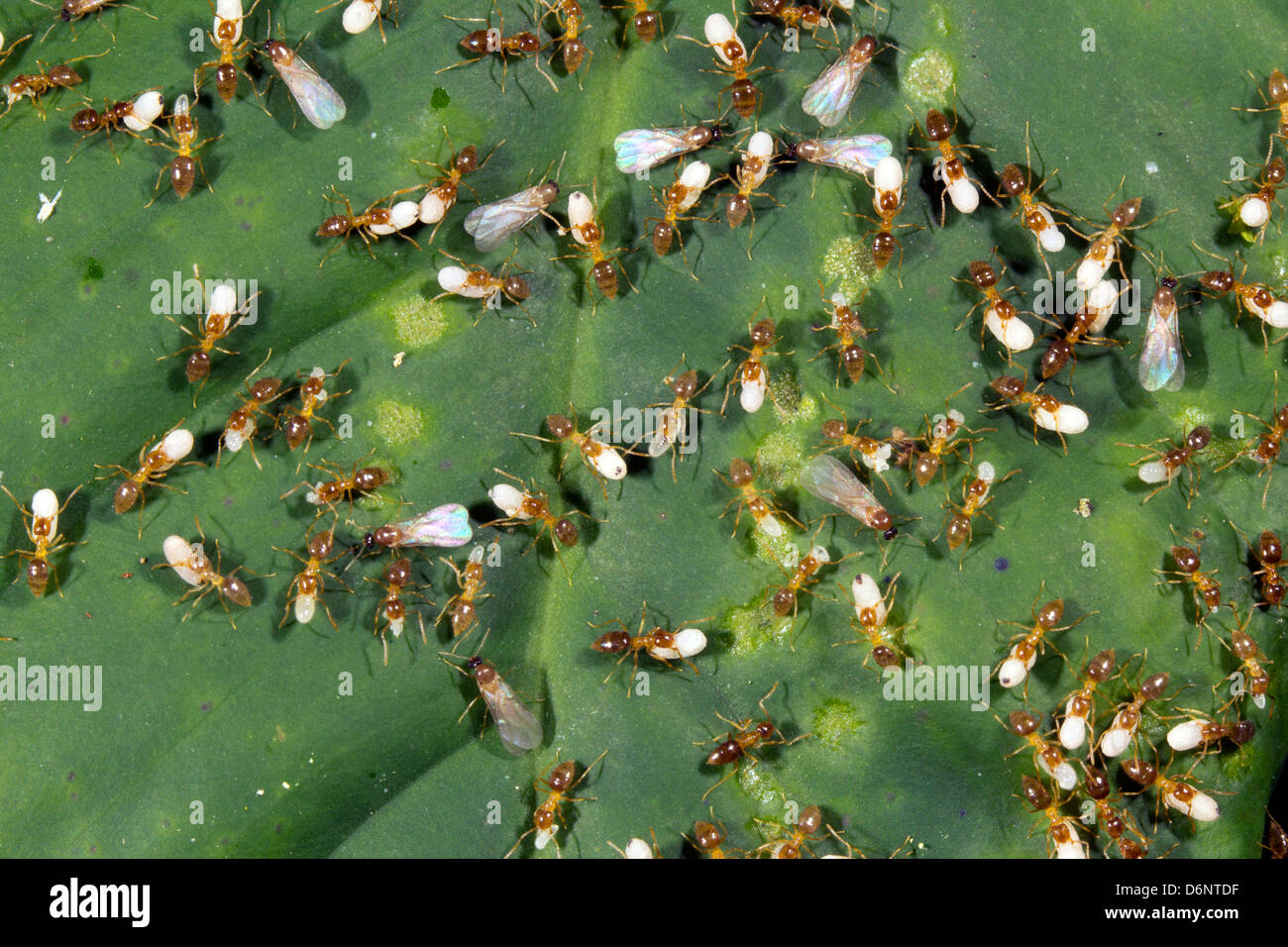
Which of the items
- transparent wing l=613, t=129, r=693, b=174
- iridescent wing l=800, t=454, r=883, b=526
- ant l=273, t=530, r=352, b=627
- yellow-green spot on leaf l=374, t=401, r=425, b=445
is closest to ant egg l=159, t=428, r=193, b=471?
ant l=273, t=530, r=352, b=627

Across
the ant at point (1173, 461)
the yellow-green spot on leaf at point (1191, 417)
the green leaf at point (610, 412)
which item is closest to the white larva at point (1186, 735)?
the green leaf at point (610, 412)

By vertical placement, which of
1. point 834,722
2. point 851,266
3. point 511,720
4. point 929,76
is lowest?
point 511,720

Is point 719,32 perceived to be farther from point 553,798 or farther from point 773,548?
point 553,798

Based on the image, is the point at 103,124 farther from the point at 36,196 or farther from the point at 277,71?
the point at 277,71

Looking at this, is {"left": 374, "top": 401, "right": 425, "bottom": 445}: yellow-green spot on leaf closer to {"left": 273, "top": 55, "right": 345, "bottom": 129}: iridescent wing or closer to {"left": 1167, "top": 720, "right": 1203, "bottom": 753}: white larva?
{"left": 273, "top": 55, "right": 345, "bottom": 129}: iridescent wing

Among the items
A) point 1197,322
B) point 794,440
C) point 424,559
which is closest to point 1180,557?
point 1197,322

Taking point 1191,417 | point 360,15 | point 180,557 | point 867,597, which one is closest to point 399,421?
point 180,557
